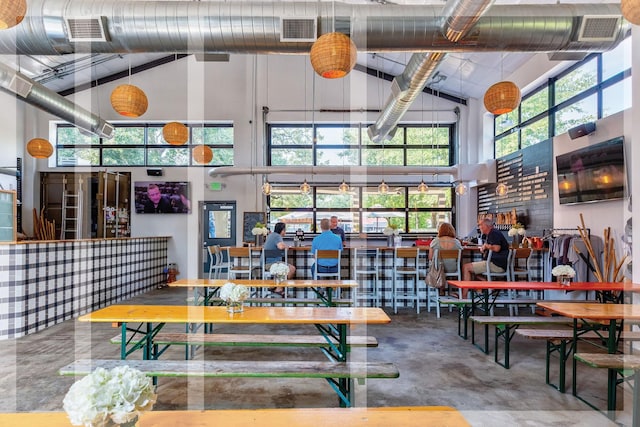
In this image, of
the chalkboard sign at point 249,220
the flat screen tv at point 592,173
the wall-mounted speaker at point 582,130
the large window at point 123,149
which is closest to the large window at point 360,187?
the chalkboard sign at point 249,220

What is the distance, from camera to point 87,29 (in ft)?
13.1

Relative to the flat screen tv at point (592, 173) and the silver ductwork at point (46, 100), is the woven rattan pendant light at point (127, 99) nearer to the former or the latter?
the silver ductwork at point (46, 100)

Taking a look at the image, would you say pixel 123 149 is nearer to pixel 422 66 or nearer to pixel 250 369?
pixel 422 66

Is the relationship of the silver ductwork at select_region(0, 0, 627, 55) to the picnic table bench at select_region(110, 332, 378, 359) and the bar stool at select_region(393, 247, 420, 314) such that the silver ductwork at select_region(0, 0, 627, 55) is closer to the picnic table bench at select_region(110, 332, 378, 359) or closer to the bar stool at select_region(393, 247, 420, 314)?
the bar stool at select_region(393, 247, 420, 314)

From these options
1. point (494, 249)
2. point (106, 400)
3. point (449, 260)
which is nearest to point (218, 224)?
point (449, 260)

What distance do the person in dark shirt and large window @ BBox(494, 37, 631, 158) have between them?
7924mm

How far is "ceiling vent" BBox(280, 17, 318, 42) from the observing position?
13.4ft

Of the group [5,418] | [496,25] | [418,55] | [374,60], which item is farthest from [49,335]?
[374,60]

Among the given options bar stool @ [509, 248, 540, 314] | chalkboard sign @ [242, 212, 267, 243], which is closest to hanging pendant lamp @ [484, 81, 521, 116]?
bar stool @ [509, 248, 540, 314]

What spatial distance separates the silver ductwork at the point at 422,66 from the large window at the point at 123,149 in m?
4.92

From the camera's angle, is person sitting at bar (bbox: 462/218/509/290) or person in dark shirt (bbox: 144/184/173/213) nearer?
person sitting at bar (bbox: 462/218/509/290)

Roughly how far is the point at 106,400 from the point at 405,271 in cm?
510

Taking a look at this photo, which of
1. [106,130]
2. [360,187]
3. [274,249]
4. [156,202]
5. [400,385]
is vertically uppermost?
[106,130]

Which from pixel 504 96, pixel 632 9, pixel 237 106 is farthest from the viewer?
pixel 237 106
